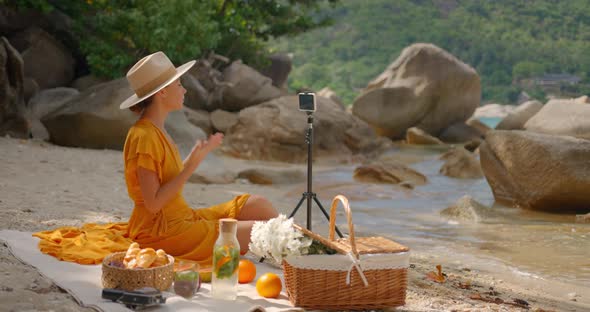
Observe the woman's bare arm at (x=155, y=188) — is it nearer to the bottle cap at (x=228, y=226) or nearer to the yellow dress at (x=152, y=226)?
the yellow dress at (x=152, y=226)

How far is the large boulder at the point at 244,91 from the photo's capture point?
14.7 m

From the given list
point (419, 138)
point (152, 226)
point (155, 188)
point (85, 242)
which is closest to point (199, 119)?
point (419, 138)

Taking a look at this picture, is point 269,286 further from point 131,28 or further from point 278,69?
point 278,69

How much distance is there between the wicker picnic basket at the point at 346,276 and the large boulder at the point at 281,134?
29.0ft

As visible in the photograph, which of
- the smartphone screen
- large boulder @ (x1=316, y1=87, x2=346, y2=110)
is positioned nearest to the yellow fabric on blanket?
the smartphone screen

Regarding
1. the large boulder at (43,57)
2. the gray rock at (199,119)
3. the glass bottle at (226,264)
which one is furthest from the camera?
the gray rock at (199,119)

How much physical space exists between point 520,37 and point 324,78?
31.8 feet

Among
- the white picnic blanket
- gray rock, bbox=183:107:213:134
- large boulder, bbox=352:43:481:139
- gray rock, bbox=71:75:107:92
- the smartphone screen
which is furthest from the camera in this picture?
large boulder, bbox=352:43:481:139

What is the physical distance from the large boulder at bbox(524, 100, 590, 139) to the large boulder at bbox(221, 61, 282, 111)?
18.5 feet

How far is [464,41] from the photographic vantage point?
34.2 metres

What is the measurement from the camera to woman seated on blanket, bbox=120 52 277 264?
11.7 feet

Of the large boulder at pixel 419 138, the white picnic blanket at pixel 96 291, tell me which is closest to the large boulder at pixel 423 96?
the large boulder at pixel 419 138

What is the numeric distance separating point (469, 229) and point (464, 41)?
28.9 meters

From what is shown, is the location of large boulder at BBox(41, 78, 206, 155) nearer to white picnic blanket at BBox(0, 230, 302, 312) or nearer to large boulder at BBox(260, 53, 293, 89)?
white picnic blanket at BBox(0, 230, 302, 312)
